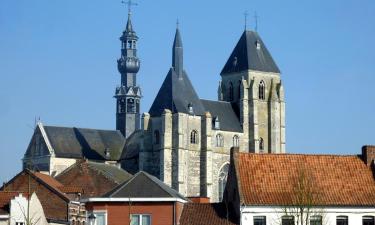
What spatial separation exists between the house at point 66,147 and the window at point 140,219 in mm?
61167

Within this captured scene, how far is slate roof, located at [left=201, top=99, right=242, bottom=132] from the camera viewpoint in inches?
4441

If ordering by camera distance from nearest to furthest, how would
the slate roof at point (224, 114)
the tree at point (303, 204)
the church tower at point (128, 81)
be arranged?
1. the tree at point (303, 204)
2. the slate roof at point (224, 114)
3. the church tower at point (128, 81)

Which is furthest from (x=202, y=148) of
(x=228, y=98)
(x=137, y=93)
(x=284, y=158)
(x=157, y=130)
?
(x=284, y=158)

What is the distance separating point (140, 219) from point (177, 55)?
67.4 metres

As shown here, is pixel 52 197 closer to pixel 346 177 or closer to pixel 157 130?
pixel 346 177

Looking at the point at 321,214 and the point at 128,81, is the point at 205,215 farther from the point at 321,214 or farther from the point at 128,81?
the point at 128,81

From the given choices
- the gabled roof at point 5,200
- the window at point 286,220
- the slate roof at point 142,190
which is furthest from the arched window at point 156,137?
the window at point 286,220

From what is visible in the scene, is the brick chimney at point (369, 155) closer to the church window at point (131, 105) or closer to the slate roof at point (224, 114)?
the slate roof at point (224, 114)

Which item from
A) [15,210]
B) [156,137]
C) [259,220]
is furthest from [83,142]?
[259,220]

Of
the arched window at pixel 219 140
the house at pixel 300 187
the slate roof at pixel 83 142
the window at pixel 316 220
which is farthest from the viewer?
the slate roof at pixel 83 142

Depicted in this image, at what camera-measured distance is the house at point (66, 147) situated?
113000mm

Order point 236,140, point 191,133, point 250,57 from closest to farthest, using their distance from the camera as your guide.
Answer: point 191,133
point 236,140
point 250,57

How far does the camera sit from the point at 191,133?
108 m

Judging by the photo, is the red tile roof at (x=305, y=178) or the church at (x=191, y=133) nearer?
the red tile roof at (x=305, y=178)
